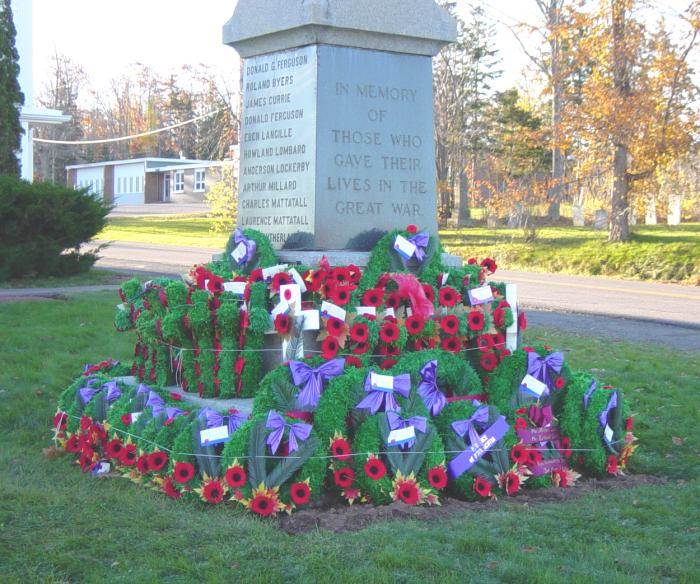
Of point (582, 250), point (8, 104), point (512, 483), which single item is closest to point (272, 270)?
point (512, 483)

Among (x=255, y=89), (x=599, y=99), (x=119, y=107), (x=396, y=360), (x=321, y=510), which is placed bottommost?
(x=321, y=510)

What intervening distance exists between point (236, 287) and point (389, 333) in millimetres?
1083

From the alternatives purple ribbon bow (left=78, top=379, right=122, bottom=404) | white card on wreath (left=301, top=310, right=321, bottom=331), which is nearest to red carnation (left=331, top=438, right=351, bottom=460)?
white card on wreath (left=301, top=310, right=321, bottom=331)

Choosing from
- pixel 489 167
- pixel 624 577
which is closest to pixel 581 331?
pixel 624 577

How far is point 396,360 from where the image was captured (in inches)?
229

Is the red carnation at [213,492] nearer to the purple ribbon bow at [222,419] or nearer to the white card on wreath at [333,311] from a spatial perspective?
the purple ribbon bow at [222,419]

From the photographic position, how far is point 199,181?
67750mm

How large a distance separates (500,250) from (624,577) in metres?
23.1

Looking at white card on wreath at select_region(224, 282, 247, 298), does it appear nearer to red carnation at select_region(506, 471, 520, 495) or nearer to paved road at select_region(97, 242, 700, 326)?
red carnation at select_region(506, 471, 520, 495)

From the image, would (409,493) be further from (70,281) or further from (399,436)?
(70,281)

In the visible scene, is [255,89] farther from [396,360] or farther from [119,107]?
[119,107]

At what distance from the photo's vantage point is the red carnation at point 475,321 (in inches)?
243

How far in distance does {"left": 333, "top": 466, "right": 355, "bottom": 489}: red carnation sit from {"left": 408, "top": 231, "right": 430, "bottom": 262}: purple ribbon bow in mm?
1947

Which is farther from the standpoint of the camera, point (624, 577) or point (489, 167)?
point (489, 167)
